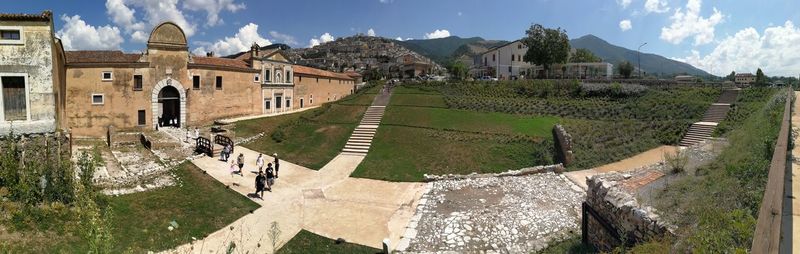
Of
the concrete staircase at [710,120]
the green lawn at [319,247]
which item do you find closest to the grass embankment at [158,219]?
the green lawn at [319,247]

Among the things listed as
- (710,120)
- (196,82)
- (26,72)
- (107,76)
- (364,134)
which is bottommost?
(364,134)

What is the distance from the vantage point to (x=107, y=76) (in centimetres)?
3159

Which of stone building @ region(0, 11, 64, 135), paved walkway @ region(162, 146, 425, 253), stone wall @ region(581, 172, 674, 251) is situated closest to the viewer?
stone wall @ region(581, 172, 674, 251)

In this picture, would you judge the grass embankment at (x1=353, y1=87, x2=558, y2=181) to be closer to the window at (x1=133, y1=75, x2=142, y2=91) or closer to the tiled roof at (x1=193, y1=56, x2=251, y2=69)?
the tiled roof at (x1=193, y1=56, x2=251, y2=69)

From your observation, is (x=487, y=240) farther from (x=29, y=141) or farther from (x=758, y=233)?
(x=29, y=141)

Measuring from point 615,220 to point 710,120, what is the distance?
27.6 m

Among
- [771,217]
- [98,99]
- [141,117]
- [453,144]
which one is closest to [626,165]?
[453,144]

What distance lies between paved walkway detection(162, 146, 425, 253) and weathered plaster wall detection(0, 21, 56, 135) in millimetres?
7147

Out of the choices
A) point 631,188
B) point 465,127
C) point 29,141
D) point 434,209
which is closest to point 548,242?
point 631,188

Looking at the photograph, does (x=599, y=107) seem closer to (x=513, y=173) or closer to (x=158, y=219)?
(x=513, y=173)

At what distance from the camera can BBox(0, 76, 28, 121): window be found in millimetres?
16203

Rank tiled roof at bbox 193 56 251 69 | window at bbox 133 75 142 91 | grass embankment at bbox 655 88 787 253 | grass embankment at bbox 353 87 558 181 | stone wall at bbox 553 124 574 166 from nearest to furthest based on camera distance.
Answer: grass embankment at bbox 655 88 787 253
stone wall at bbox 553 124 574 166
grass embankment at bbox 353 87 558 181
window at bbox 133 75 142 91
tiled roof at bbox 193 56 251 69

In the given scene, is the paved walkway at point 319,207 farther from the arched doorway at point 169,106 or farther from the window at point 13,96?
the arched doorway at point 169,106

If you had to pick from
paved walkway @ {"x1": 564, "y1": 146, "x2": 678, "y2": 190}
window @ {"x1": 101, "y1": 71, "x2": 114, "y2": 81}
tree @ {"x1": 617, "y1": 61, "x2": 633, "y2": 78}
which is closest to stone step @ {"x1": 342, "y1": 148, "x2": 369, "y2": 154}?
paved walkway @ {"x1": 564, "y1": 146, "x2": 678, "y2": 190}
